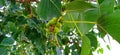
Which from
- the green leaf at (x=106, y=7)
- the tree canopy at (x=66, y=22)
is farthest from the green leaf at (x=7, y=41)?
the green leaf at (x=106, y=7)

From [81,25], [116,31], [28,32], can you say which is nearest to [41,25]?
[28,32]

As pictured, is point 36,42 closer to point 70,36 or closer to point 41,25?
point 41,25

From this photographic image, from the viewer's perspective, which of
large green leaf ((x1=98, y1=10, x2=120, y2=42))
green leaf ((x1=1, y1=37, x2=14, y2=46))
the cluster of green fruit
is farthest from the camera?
green leaf ((x1=1, y1=37, x2=14, y2=46))

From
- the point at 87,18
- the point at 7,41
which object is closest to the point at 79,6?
the point at 87,18

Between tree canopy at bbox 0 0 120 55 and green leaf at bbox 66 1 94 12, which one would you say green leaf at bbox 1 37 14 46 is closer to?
tree canopy at bbox 0 0 120 55

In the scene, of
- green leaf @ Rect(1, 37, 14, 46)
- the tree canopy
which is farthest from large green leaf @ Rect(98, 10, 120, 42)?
green leaf @ Rect(1, 37, 14, 46)
